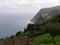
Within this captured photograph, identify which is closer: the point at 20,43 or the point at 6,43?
the point at 20,43

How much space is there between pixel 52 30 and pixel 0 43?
459 inches

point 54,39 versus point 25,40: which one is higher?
point 25,40

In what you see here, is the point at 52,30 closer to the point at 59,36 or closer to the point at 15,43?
the point at 59,36

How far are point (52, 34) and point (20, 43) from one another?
12.1 metres

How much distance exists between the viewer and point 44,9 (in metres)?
137

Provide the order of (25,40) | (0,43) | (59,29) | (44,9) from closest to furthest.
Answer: (25,40) < (0,43) < (59,29) < (44,9)

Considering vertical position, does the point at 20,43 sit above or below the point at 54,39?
above

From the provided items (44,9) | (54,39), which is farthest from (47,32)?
(44,9)

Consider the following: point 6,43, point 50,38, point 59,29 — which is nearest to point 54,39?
point 50,38

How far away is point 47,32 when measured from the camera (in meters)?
26.2

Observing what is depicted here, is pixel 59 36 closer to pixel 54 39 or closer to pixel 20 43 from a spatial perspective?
pixel 54 39

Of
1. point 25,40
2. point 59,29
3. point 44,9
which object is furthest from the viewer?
point 44,9

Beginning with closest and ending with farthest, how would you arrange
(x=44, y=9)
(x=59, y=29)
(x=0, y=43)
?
(x=0, y=43), (x=59, y=29), (x=44, y=9)

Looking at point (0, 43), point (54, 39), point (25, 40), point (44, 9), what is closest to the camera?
point (25, 40)
